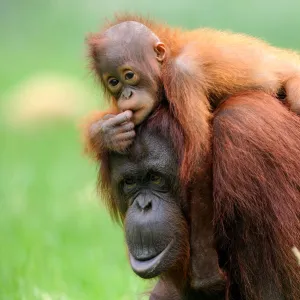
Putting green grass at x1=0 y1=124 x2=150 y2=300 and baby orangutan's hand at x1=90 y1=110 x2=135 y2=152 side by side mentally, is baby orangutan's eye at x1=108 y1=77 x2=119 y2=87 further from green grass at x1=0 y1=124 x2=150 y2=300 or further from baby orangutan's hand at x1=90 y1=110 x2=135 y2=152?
green grass at x1=0 y1=124 x2=150 y2=300

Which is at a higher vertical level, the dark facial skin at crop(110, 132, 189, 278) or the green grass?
→ the dark facial skin at crop(110, 132, 189, 278)

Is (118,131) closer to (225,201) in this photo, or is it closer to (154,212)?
(154,212)

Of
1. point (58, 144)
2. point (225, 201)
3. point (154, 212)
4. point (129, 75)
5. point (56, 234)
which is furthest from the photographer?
point (58, 144)

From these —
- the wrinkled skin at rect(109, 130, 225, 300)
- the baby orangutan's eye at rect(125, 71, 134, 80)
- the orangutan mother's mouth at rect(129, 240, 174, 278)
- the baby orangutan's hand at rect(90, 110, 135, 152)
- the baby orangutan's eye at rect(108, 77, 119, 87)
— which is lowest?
the orangutan mother's mouth at rect(129, 240, 174, 278)

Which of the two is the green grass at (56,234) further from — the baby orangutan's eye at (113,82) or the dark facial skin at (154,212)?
the baby orangutan's eye at (113,82)

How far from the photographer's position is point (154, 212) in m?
5.90

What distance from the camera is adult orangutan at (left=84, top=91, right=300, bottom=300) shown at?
18.9 feet

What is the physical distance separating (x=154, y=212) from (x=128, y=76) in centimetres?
78

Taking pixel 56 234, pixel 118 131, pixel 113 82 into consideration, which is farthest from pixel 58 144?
pixel 118 131

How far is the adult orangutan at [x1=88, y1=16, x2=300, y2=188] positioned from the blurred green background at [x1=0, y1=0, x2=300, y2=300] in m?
0.52

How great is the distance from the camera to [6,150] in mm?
12898

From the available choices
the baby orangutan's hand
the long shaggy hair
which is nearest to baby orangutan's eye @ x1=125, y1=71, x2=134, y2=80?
the baby orangutan's hand

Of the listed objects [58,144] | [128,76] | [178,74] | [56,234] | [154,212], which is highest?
[178,74]

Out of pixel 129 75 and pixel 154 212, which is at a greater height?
pixel 129 75
